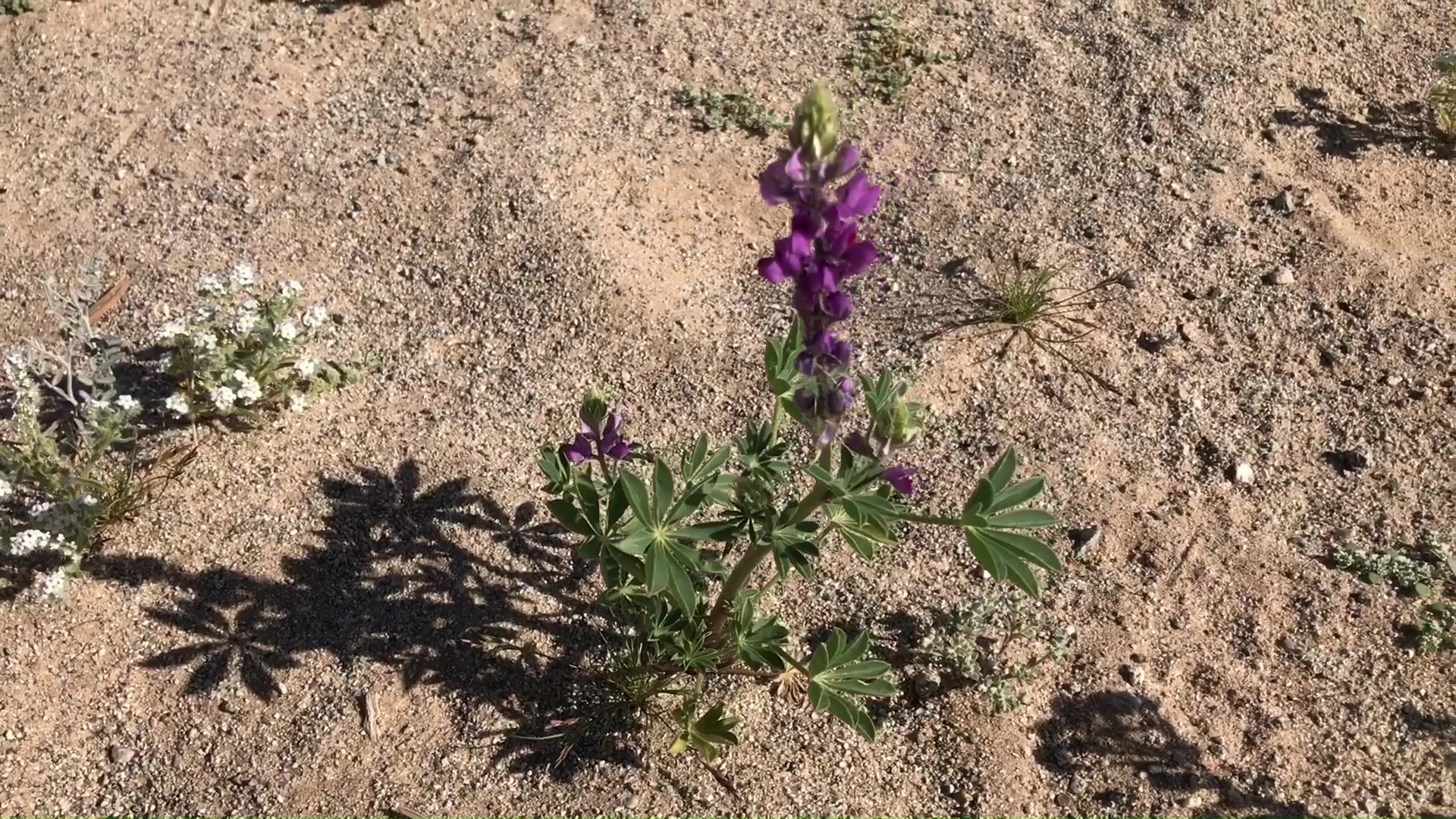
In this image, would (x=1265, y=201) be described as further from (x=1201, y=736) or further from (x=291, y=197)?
(x=291, y=197)

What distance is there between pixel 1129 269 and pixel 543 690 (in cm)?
247

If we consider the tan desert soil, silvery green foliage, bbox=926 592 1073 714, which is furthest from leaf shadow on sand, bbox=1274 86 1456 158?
silvery green foliage, bbox=926 592 1073 714

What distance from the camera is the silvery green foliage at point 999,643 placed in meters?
2.95

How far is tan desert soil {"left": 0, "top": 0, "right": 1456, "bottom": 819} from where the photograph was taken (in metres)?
2.88

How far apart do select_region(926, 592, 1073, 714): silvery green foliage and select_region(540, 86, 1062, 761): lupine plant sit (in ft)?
0.65

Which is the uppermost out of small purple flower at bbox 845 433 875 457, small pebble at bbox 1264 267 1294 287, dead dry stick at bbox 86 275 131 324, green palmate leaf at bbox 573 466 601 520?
small purple flower at bbox 845 433 875 457

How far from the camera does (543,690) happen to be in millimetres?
2990

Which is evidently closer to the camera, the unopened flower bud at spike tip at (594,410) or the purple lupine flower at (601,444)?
the unopened flower bud at spike tip at (594,410)

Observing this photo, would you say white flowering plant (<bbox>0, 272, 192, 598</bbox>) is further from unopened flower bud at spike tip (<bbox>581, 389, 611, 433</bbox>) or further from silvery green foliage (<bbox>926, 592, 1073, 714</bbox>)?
silvery green foliage (<bbox>926, 592, 1073, 714</bbox>)

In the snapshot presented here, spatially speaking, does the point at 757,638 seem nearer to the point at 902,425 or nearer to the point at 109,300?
the point at 902,425

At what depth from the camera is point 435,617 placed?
3.12m

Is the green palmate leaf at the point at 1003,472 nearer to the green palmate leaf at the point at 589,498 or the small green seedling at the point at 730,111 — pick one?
the green palmate leaf at the point at 589,498

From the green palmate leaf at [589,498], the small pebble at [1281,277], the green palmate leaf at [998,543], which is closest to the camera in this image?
the green palmate leaf at [998,543]

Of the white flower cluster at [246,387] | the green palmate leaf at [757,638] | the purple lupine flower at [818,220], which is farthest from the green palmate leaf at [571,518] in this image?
the white flower cluster at [246,387]
